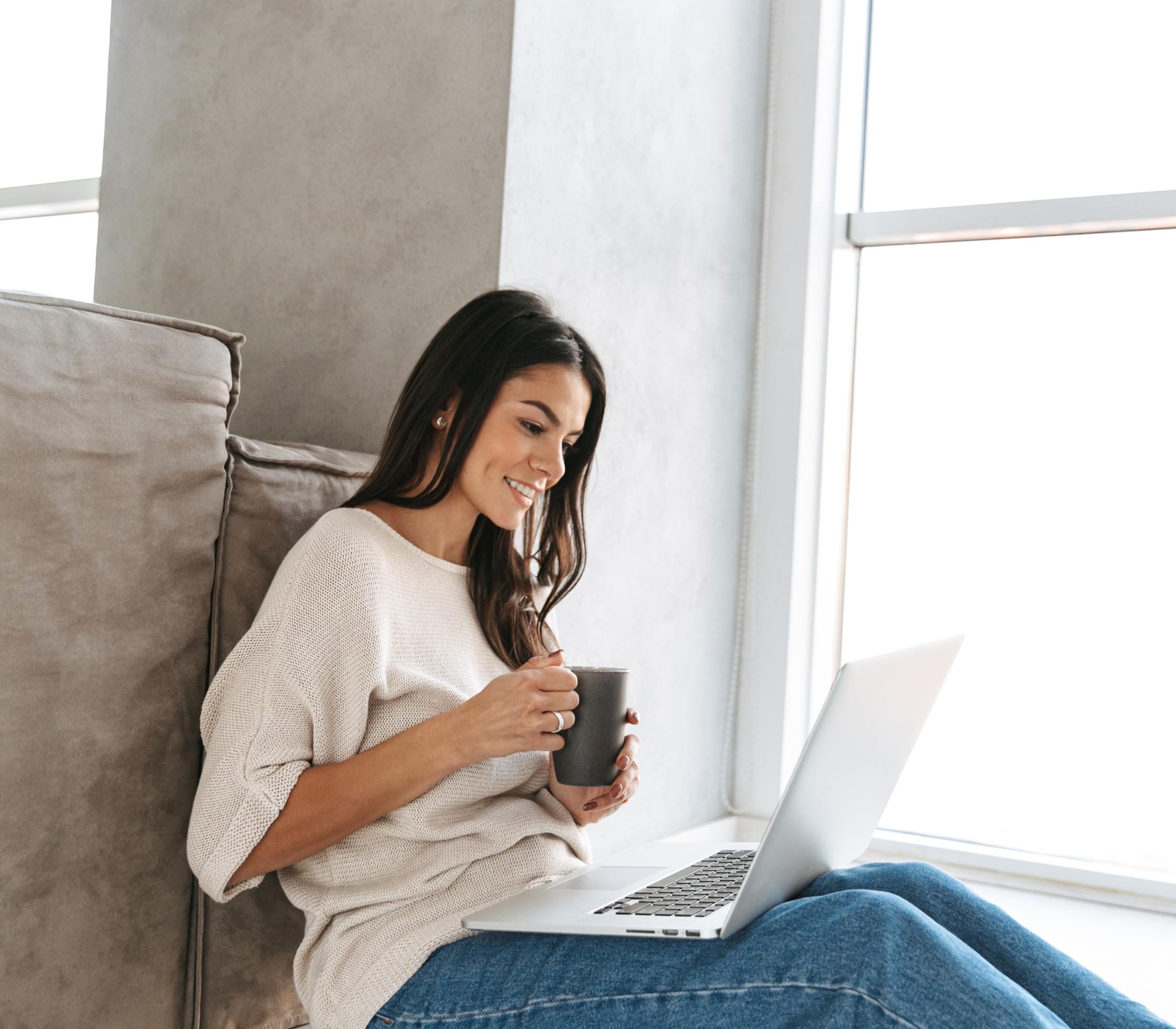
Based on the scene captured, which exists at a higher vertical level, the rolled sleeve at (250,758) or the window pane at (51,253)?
the window pane at (51,253)

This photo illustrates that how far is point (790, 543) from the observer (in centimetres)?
221

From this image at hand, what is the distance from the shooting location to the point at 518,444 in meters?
1.26

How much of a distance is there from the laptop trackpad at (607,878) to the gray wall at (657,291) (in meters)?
0.53

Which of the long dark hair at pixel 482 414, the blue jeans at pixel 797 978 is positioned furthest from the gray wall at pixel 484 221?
the blue jeans at pixel 797 978

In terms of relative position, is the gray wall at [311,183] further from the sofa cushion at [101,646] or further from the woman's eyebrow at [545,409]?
the sofa cushion at [101,646]

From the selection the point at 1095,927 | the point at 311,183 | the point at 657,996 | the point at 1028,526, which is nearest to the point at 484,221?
the point at 311,183

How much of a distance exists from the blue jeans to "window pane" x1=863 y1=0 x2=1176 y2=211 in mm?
1546

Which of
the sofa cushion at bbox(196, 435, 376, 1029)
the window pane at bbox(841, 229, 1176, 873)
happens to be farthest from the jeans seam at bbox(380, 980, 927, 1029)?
the window pane at bbox(841, 229, 1176, 873)

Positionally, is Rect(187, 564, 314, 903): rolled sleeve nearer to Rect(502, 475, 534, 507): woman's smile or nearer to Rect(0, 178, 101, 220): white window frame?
Rect(502, 475, 534, 507): woman's smile

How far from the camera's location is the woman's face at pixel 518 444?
1.26 metres

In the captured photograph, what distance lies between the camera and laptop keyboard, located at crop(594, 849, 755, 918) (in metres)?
1.01

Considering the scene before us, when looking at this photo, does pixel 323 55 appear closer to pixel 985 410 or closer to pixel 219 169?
pixel 219 169

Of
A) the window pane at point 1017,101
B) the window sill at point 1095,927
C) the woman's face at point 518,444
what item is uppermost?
the window pane at point 1017,101

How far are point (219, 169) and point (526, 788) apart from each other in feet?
3.73
